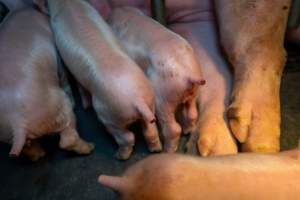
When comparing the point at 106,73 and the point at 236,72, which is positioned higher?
the point at 106,73

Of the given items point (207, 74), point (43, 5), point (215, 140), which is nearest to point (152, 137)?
point (215, 140)

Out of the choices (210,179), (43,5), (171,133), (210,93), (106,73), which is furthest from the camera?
(43,5)

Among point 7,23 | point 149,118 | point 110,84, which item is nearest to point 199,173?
→ point 149,118

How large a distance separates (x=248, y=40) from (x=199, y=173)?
64 centimetres

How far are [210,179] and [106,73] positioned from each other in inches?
18.1

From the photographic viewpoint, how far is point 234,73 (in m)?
1.53

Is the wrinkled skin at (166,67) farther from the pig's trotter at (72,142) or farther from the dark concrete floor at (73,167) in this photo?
the pig's trotter at (72,142)

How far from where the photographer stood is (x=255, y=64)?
146cm

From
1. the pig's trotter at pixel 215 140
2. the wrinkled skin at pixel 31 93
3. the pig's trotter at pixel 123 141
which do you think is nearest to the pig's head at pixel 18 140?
the wrinkled skin at pixel 31 93

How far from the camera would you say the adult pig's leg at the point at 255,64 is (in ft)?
4.46

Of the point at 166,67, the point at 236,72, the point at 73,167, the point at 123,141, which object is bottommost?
the point at 73,167

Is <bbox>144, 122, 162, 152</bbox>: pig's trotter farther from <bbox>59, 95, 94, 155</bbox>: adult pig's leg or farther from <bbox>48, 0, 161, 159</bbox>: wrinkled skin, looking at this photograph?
<bbox>59, 95, 94, 155</bbox>: adult pig's leg

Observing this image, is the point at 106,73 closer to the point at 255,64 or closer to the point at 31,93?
the point at 31,93

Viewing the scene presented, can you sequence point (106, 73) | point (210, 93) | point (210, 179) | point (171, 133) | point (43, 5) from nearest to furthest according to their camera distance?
point (210, 179), point (106, 73), point (171, 133), point (210, 93), point (43, 5)
